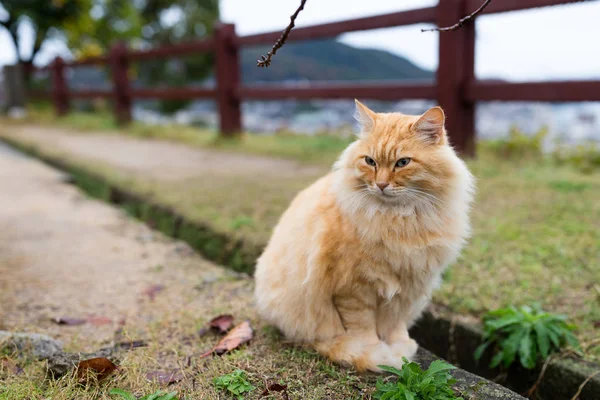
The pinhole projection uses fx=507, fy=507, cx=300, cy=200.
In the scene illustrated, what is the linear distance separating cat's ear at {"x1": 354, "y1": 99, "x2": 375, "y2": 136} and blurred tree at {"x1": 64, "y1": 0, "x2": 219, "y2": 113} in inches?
524

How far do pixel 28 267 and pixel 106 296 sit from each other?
588 mm

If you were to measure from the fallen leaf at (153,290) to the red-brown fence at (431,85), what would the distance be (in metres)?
2.76

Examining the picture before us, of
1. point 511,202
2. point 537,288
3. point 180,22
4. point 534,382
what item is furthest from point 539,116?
point 180,22

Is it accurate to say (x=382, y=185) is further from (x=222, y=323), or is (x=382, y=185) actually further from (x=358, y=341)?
(x=222, y=323)

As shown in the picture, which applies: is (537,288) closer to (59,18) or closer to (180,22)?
(59,18)

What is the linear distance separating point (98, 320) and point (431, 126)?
149 cm

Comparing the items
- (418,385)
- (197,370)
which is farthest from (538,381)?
(197,370)

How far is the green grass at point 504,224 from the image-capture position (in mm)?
2150

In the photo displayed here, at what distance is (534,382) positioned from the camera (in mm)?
1877

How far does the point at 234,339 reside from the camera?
1767mm

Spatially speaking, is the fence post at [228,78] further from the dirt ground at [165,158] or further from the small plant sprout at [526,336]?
the small plant sprout at [526,336]

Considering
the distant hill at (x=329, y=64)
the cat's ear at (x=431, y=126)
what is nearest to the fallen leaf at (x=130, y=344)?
the cat's ear at (x=431, y=126)

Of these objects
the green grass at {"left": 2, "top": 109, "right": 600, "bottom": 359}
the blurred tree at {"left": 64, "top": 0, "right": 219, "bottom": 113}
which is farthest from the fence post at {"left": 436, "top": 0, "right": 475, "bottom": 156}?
the blurred tree at {"left": 64, "top": 0, "right": 219, "bottom": 113}

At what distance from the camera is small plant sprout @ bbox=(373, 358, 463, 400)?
1.39 meters
